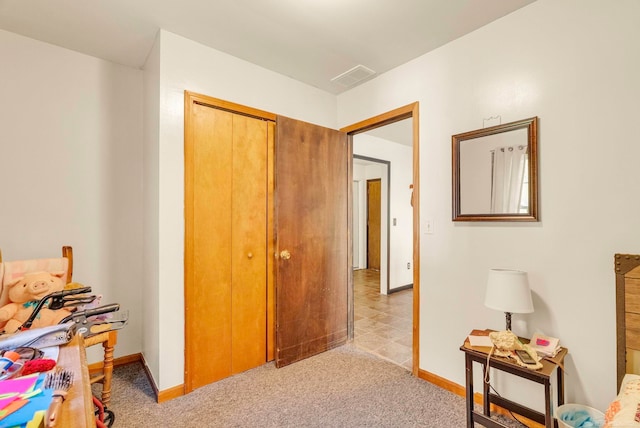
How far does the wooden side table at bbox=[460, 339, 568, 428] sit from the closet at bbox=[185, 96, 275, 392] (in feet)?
5.11

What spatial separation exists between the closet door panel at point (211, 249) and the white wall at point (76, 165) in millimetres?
796

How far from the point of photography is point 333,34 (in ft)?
6.95

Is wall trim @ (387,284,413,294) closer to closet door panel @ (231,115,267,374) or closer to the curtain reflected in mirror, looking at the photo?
closet door panel @ (231,115,267,374)

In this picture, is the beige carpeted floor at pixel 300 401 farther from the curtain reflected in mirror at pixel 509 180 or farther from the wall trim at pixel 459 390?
the curtain reflected in mirror at pixel 509 180

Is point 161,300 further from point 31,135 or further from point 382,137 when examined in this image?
point 382,137

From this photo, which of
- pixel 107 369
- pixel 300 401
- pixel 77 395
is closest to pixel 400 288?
pixel 300 401

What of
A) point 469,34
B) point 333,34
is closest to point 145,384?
point 333,34

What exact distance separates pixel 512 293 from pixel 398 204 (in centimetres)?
350

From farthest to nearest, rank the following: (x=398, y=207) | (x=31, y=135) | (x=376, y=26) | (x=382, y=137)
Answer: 1. (x=398, y=207)
2. (x=382, y=137)
3. (x=31, y=135)
4. (x=376, y=26)

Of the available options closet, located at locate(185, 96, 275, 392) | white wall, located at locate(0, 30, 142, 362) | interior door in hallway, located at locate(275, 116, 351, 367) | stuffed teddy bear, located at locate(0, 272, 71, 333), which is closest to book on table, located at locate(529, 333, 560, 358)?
interior door in hallway, located at locate(275, 116, 351, 367)

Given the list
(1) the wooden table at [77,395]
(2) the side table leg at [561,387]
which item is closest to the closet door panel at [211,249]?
(1) the wooden table at [77,395]

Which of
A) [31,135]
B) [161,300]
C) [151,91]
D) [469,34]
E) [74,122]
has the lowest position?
[161,300]

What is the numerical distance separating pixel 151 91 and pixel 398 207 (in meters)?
3.88

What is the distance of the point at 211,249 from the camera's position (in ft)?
7.41
